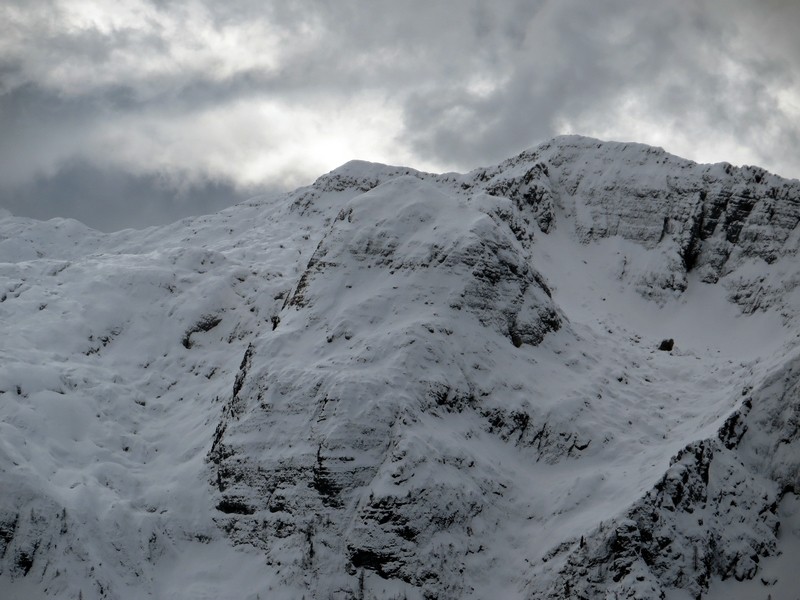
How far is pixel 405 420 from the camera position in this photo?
32000mm

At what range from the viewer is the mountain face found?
96.8 feet

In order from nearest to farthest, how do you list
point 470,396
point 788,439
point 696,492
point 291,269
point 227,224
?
1. point 696,492
2. point 788,439
3. point 470,396
4. point 291,269
5. point 227,224

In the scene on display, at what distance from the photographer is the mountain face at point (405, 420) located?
29500 millimetres

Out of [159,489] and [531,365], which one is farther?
[531,365]

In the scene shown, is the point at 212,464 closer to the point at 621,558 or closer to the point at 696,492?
the point at 621,558

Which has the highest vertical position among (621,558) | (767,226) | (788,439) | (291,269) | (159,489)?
(767,226)

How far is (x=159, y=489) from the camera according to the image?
3472 centimetres

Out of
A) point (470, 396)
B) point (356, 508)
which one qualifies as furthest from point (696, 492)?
point (356, 508)

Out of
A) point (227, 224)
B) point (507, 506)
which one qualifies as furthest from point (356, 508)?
point (227, 224)

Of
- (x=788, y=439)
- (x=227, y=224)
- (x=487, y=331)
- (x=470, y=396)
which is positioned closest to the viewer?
(x=788, y=439)

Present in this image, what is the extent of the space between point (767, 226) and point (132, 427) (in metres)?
40.0

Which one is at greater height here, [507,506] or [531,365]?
[531,365]

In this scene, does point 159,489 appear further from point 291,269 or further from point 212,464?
point 291,269

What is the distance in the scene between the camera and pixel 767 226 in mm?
50312
